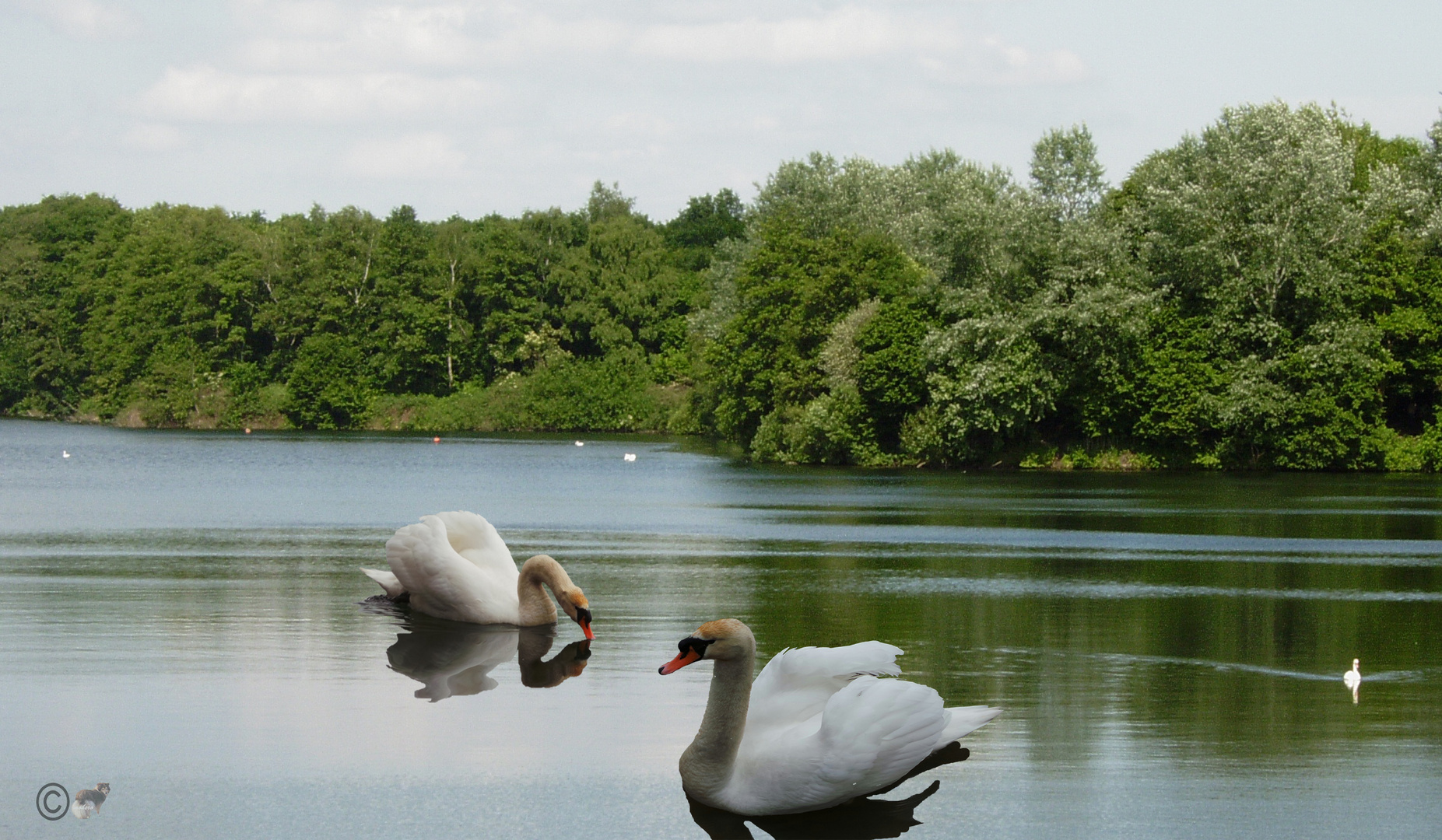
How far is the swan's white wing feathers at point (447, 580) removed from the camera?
15.7 meters

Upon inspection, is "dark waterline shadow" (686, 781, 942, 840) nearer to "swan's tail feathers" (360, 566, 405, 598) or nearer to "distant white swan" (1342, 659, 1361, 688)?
"distant white swan" (1342, 659, 1361, 688)

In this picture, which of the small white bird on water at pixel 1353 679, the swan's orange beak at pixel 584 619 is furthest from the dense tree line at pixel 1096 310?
the small white bird on water at pixel 1353 679

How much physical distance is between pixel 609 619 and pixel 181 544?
11458 millimetres

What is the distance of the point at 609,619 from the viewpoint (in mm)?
16266

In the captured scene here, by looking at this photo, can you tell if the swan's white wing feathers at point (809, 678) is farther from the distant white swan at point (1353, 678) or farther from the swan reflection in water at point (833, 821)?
the distant white swan at point (1353, 678)

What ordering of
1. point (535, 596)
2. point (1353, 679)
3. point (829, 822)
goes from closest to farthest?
1. point (829, 822)
2. point (1353, 679)
3. point (535, 596)

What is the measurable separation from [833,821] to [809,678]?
3.05 ft

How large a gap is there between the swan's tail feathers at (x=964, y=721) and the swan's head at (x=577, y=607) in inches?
219

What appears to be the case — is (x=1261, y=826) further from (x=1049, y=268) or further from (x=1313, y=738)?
(x=1049, y=268)

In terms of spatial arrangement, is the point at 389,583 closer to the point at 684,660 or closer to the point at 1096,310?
the point at 684,660

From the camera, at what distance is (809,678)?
931 centimetres

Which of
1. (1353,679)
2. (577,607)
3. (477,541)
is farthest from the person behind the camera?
(477,541)

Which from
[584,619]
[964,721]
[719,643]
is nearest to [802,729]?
[719,643]

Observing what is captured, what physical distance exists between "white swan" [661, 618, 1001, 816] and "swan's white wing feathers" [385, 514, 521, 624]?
6.81 m
